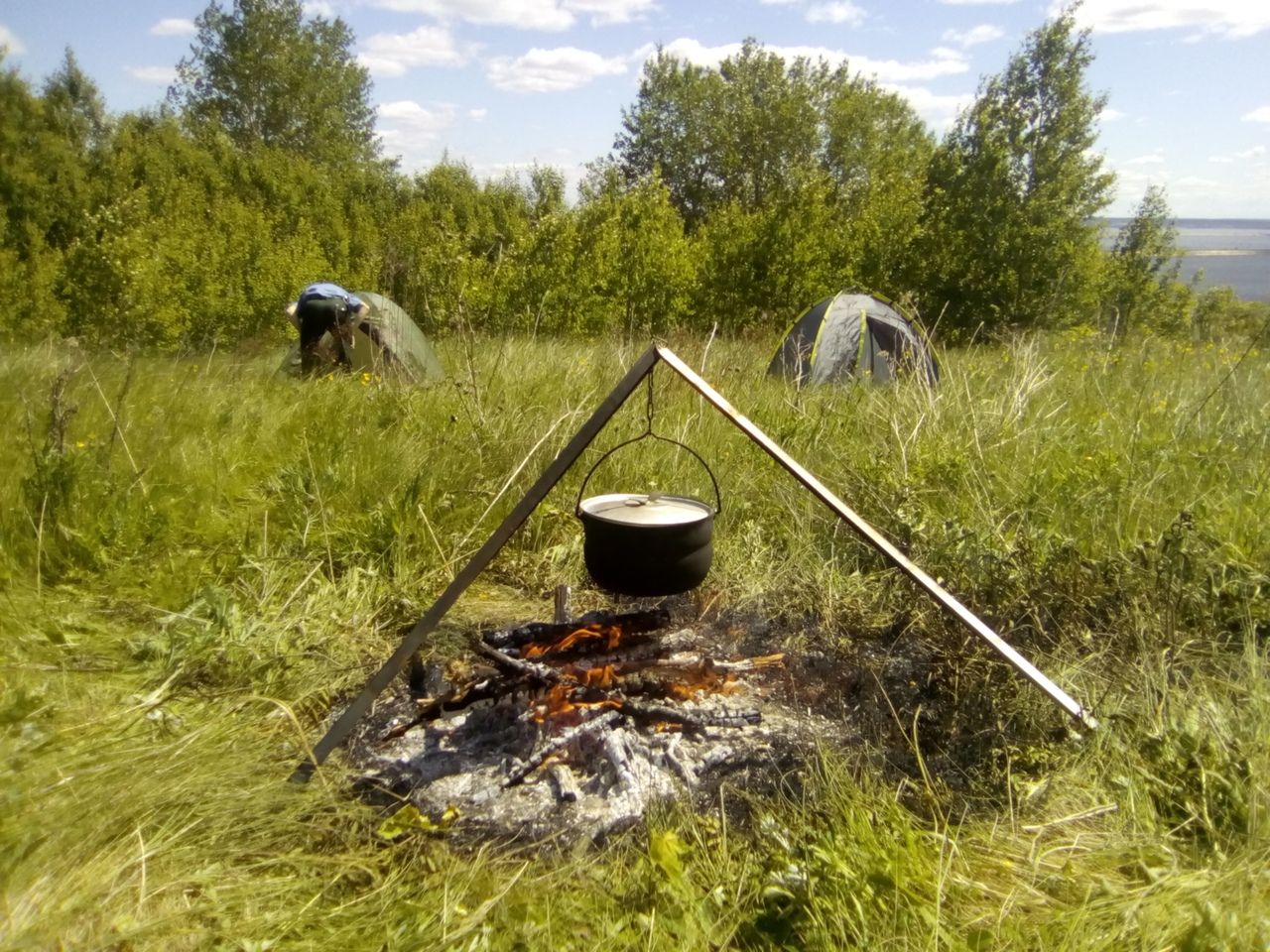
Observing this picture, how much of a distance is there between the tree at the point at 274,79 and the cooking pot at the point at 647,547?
39054 mm

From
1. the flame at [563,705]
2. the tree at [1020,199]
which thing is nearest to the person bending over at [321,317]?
the flame at [563,705]

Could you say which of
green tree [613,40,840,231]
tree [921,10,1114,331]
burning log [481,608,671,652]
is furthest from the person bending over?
green tree [613,40,840,231]

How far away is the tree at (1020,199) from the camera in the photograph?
1477 centimetres

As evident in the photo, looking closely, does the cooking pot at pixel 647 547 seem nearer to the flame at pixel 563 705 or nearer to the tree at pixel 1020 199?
the flame at pixel 563 705

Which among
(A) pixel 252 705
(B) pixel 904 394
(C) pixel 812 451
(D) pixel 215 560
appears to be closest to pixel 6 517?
(D) pixel 215 560

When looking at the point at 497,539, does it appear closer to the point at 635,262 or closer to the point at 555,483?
the point at 555,483

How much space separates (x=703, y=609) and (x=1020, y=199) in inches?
589

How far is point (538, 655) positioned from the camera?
3029 mm

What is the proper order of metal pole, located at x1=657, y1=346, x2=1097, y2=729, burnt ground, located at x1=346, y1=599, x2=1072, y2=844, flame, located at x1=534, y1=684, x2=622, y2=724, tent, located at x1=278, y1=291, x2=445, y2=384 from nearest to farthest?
metal pole, located at x1=657, y1=346, x2=1097, y2=729
burnt ground, located at x1=346, y1=599, x2=1072, y2=844
flame, located at x1=534, y1=684, x2=622, y2=724
tent, located at x1=278, y1=291, x2=445, y2=384

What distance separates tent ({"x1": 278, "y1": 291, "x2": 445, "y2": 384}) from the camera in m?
6.94

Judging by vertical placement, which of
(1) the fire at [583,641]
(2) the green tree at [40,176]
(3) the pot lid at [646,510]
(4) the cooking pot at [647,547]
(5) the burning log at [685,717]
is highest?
(2) the green tree at [40,176]

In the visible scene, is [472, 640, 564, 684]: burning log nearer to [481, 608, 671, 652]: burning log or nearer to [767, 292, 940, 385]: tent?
[481, 608, 671, 652]: burning log

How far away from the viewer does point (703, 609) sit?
373 centimetres

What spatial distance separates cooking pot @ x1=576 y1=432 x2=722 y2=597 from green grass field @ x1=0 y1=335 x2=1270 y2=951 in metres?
0.69
